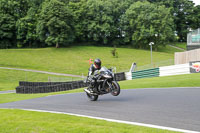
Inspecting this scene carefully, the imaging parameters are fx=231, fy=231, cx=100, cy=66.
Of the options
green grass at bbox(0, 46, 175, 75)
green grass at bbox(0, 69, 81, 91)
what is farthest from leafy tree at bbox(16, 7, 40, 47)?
green grass at bbox(0, 69, 81, 91)

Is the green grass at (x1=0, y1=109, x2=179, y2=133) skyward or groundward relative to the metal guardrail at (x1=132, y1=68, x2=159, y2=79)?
skyward

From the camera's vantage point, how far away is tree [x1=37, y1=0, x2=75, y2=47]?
65625mm

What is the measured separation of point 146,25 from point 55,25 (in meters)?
29.0

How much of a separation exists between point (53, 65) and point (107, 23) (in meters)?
29.3

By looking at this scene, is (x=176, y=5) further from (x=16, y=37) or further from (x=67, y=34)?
(x=16, y=37)

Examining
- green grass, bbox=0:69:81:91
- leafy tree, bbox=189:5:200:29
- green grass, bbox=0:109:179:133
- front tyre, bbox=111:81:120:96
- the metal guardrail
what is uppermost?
leafy tree, bbox=189:5:200:29

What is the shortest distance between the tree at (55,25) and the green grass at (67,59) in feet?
10.5

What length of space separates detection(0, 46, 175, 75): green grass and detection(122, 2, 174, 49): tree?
8236mm

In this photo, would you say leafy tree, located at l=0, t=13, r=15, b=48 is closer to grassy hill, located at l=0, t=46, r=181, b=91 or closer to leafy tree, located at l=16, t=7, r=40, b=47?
leafy tree, located at l=16, t=7, r=40, b=47

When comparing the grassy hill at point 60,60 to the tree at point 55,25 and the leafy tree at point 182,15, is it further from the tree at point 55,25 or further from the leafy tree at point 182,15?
the leafy tree at point 182,15

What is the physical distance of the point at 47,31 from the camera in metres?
68.4

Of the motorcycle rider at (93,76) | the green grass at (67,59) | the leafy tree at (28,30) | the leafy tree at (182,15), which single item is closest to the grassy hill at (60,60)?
the green grass at (67,59)

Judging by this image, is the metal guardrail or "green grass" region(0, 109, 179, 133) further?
the metal guardrail

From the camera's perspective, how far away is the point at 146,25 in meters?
74.2
